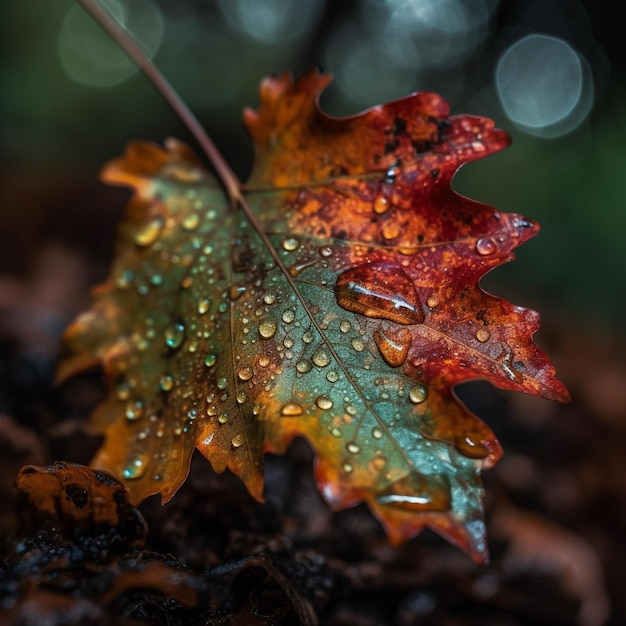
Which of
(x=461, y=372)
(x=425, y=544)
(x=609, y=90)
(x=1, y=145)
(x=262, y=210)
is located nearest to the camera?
(x=461, y=372)

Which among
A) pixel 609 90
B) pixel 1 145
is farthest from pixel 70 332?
pixel 609 90

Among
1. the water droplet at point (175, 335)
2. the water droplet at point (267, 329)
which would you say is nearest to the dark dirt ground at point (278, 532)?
the water droplet at point (175, 335)

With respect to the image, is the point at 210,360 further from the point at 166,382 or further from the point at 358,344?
the point at 358,344

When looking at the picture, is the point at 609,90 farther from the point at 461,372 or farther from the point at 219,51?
the point at 461,372

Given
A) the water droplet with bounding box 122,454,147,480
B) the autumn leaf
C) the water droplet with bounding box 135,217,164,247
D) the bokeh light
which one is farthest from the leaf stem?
the bokeh light

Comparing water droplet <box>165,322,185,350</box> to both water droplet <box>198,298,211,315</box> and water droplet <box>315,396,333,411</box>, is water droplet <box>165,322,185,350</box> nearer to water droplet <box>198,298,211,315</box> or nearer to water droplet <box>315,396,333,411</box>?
water droplet <box>198,298,211,315</box>

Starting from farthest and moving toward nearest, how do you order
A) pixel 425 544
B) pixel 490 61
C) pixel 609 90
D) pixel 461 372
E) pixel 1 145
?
pixel 490 61
pixel 609 90
pixel 1 145
pixel 425 544
pixel 461 372
